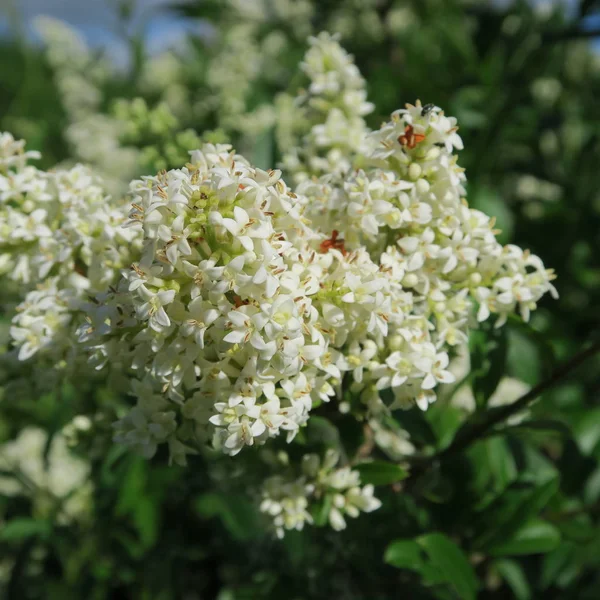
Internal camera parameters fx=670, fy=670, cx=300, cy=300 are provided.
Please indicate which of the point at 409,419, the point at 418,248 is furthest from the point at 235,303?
the point at 409,419

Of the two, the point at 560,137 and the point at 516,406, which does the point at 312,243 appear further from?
the point at 560,137

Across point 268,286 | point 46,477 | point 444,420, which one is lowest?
point 46,477

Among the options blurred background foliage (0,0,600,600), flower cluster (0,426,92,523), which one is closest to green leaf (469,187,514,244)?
blurred background foliage (0,0,600,600)

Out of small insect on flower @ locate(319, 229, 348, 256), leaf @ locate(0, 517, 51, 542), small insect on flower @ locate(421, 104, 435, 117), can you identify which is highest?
small insect on flower @ locate(421, 104, 435, 117)

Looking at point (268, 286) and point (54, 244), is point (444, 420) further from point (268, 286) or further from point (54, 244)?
point (54, 244)

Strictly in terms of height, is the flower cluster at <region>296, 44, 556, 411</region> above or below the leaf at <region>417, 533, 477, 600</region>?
above

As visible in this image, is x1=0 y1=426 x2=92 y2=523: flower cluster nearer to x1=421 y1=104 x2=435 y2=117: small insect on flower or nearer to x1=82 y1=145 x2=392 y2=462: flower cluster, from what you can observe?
x1=82 y1=145 x2=392 y2=462: flower cluster
